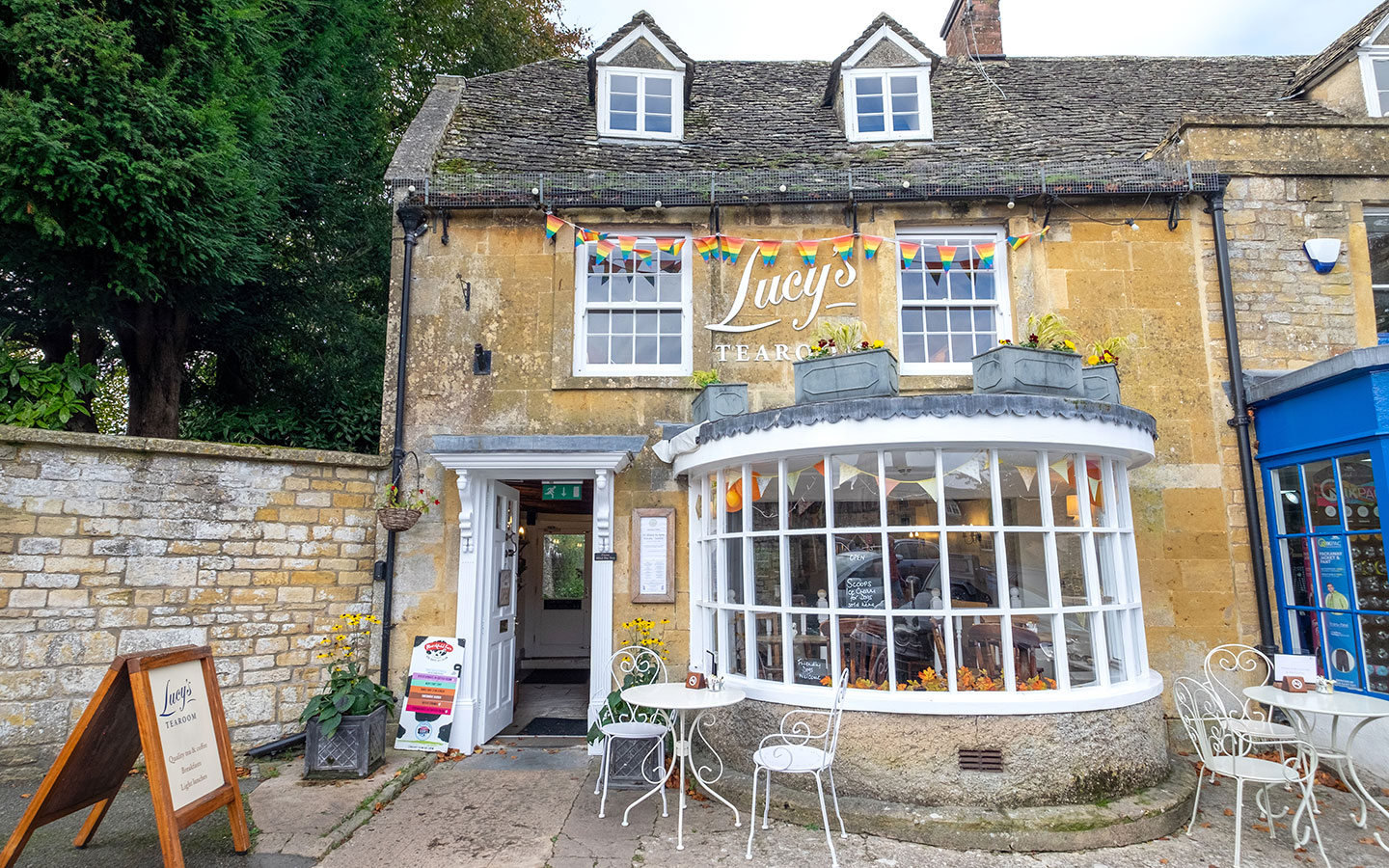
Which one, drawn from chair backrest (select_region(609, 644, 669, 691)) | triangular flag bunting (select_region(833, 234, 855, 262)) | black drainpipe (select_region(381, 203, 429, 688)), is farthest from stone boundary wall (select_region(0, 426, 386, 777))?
triangular flag bunting (select_region(833, 234, 855, 262))

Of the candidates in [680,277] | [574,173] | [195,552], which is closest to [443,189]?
[574,173]

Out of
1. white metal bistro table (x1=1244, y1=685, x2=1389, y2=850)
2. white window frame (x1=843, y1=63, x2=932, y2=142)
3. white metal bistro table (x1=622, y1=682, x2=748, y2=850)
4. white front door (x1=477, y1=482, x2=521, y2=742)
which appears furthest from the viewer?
white window frame (x1=843, y1=63, x2=932, y2=142)

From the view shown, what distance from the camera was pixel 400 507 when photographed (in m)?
6.95

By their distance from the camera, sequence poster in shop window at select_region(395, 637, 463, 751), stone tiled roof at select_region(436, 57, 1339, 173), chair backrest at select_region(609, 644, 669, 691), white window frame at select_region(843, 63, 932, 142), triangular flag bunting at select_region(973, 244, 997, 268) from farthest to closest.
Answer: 1. white window frame at select_region(843, 63, 932, 142)
2. stone tiled roof at select_region(436, 57, 1339, 173)
3. triangular flag bunting at select_region(973, 244, 997, 268)
4. poster in shop window at select_region(395, 637, 463, 751)
5. chair backrest at select_region(609, 644, 669, 691)

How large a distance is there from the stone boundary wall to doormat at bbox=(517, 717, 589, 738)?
219 cm

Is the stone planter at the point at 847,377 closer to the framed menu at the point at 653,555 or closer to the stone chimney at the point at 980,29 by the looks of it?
the framed menu at the point at 653,555

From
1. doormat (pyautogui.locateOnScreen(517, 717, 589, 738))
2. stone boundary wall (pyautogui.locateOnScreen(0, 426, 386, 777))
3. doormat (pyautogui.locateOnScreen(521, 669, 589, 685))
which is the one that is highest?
stone boundary wall (pyautogui.locateOnScreen(0, 426, 386, 777))

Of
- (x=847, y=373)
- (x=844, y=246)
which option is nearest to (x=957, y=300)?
(x=844, y=246)

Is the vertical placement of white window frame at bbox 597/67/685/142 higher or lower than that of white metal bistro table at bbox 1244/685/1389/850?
higher

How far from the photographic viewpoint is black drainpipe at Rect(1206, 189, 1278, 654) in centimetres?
690

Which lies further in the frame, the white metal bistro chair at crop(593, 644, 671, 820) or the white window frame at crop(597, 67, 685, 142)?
the white window frame at crop(597, 67, 685, 142)

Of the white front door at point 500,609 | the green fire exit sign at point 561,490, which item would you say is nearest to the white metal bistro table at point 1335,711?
the green fire exit sign at point 561,490

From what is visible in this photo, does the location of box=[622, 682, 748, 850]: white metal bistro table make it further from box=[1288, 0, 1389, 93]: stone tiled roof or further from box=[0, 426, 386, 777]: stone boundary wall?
box=[1288, 0, 1389, 93]: stone tiled roof

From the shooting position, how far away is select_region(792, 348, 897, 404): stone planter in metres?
5.77
